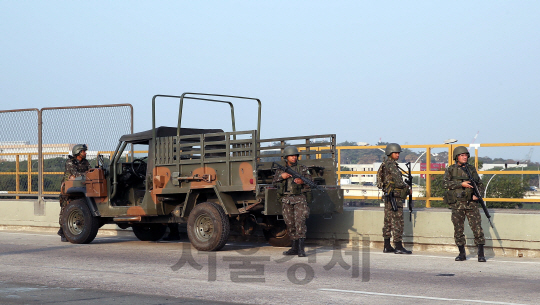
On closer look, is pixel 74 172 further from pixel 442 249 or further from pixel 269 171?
pixel 442 249

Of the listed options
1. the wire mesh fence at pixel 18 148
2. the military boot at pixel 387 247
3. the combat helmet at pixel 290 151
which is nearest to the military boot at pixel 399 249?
the military boot at pixel 387 247

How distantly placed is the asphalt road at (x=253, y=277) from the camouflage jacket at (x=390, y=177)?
1.19 metres

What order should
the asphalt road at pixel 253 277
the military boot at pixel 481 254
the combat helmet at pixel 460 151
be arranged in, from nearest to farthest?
the asphalt road at pixel 253 277
the military boot at pixel 481 254
the combat helmet at pixel 460 151

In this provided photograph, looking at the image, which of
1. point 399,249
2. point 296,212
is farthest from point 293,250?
point 399,249

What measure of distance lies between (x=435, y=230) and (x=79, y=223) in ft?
23.1

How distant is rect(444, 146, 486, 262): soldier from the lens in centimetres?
1062

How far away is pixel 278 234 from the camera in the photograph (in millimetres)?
12766

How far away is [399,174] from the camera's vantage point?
11727mm

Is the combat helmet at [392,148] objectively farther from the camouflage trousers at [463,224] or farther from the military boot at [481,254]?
the military boot at [481,254]

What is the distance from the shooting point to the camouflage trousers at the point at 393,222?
11.6 metres

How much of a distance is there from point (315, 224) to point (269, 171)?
176 cm

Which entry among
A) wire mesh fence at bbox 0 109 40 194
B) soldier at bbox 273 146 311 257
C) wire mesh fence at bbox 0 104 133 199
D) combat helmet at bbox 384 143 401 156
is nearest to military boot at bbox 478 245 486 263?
combat helmet at bbox 384 143 401 156

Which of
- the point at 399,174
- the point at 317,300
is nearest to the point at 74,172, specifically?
the point at 399,174

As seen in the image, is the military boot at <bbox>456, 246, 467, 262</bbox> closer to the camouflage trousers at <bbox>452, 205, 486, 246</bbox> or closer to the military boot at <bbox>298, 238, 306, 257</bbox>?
the camouflage trousers at <bbox>452, 205, 486, 246</bbox>
